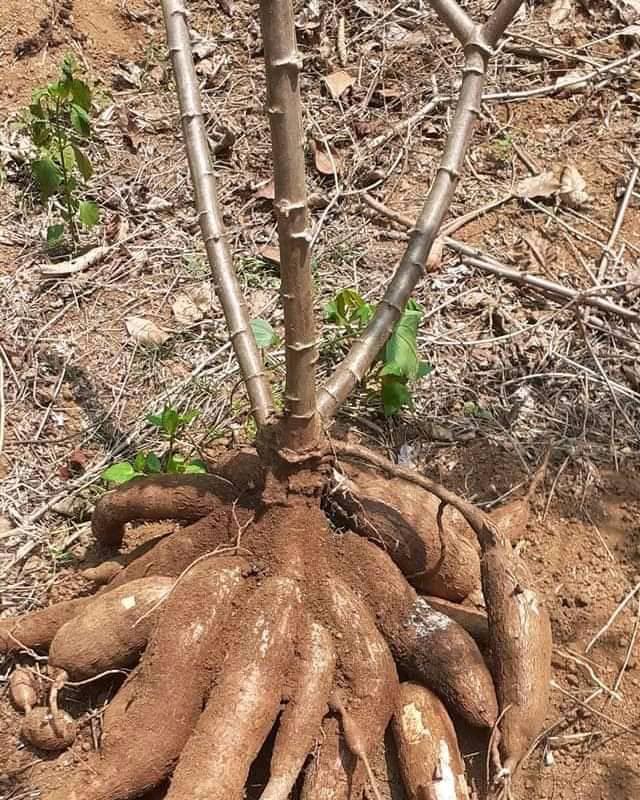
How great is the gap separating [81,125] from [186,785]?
7.22 feet

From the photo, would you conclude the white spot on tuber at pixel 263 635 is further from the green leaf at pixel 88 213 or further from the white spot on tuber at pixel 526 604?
the green leaf at pixel 88 213

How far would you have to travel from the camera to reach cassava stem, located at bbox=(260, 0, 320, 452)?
4.16 feet

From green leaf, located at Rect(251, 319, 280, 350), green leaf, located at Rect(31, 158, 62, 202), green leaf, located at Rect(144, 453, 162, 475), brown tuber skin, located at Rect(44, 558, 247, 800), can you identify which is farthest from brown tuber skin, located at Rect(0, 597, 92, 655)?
green leaf, located at Rect(31, 158, 62, 202)

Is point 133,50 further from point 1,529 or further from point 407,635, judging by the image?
point 407,635

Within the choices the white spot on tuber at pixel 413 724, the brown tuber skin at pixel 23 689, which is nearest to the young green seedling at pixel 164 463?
the brown tuber skin at pixel 23 689

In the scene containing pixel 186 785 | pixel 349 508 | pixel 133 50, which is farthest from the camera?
pixel 133 50

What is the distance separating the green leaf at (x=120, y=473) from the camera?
7.11ft

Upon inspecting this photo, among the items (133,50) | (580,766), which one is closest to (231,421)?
(580,766)

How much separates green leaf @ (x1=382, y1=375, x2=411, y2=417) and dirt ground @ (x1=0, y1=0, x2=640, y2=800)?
0.34ft

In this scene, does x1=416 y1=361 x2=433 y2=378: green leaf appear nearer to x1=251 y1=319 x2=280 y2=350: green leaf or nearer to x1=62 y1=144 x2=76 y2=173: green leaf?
x1=251 y1=319 x2=280 y2=350: green leaf

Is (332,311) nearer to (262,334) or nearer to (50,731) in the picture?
(262,334)

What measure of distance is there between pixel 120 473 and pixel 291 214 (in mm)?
996

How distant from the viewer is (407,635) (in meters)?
1.80

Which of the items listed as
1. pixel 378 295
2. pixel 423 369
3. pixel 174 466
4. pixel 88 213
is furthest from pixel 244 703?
pixel 88 213
